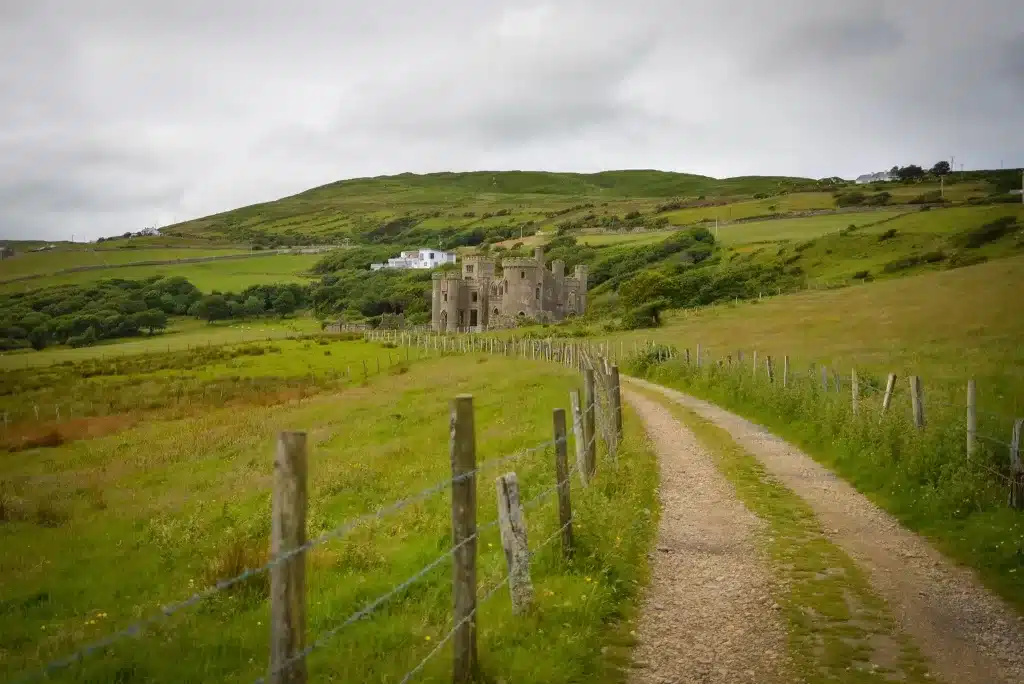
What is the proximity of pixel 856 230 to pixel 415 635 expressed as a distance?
378 ft

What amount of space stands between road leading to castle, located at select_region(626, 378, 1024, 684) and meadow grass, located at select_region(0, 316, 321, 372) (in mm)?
70933

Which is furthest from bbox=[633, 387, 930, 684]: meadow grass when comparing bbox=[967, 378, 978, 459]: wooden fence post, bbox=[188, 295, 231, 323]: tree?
bbox=[188, 295, 231, 323]: tree

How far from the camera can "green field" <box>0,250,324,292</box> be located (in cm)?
12444

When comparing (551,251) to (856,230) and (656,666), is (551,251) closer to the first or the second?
(856,230)

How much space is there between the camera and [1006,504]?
1215 cm

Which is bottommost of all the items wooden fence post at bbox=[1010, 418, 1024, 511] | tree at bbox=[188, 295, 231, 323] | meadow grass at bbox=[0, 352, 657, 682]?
meadow grass at bbox=[0, 352, 657, 682]

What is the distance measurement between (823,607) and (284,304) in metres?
138

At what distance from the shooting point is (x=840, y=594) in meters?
9.27

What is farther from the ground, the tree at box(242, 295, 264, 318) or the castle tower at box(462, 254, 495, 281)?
the castle tower at box(462, 254, 495, 281)

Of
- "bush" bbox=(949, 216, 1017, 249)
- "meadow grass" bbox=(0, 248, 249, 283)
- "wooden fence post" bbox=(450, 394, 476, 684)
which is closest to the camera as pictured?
"wooden fence post" bbox=(450, 394, 476, 684)

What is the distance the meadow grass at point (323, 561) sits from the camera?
7.84 m

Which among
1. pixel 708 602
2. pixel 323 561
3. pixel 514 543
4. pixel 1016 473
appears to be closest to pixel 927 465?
pixel 1016 473

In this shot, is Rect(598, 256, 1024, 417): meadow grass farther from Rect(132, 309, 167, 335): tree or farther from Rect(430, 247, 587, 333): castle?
Rect(132, 309, 167, 335): tree

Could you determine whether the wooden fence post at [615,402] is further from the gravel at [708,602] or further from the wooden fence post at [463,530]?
the wooden fence post at [463,530]
